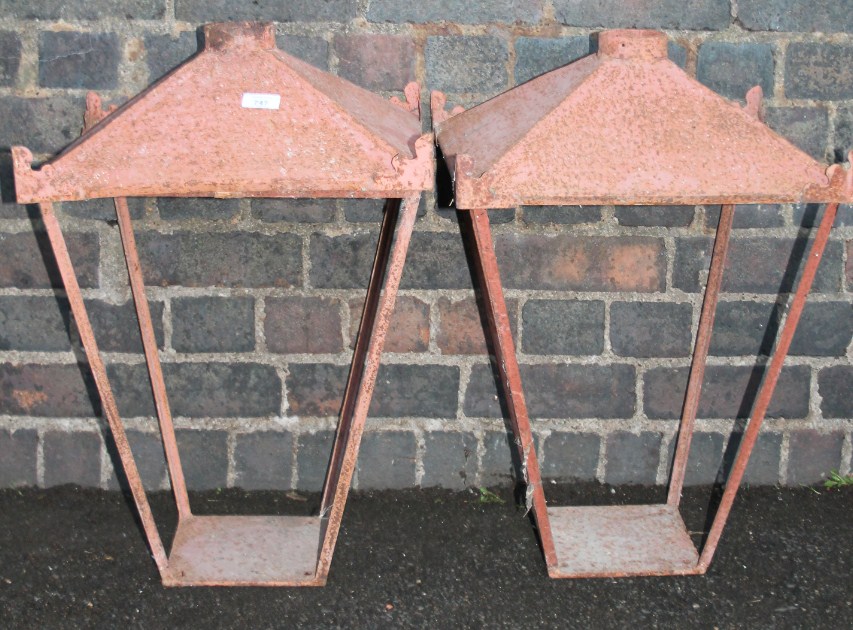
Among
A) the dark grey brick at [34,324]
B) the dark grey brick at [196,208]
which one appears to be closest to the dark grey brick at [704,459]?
the dark grey brick at [196,208]

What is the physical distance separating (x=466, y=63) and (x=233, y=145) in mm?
956

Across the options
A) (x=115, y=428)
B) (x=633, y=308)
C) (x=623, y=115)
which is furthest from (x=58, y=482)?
(x=623, y=115)

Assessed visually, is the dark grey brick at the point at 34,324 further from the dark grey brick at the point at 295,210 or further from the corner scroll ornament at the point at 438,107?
the corner scroll ornament at the point at 438,107

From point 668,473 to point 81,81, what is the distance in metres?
2.22

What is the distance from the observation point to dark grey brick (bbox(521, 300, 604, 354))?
2.91 meters

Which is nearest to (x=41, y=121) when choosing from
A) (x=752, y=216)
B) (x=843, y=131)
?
(x=752, y=216)

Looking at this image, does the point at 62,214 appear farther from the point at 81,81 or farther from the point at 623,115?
the point at 623,115

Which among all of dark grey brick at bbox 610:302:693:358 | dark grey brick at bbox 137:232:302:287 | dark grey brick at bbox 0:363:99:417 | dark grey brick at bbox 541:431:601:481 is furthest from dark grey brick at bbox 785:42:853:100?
dark grey brick at bbox 0:363:99:417

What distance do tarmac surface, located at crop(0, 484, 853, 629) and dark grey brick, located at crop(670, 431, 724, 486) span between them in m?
0.05

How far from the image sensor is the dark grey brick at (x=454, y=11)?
2.69 metres

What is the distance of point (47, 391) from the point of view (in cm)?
296

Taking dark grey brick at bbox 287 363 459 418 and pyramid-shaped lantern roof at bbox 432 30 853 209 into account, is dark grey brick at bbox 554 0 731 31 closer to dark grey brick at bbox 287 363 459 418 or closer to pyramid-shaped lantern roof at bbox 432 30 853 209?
pyramid-shaped lantern roof at bbox 432 30 853 209

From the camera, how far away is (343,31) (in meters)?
2.69

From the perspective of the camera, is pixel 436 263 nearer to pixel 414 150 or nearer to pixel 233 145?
pixel 414 150
